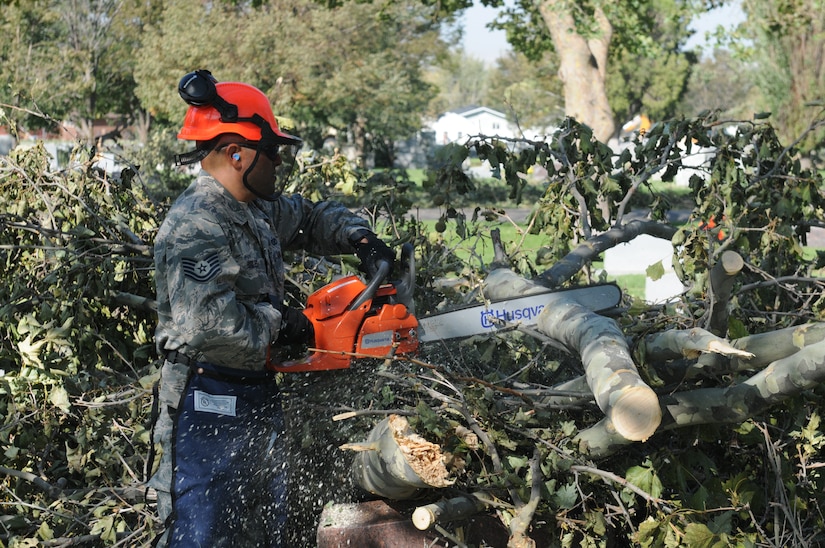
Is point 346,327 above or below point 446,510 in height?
above

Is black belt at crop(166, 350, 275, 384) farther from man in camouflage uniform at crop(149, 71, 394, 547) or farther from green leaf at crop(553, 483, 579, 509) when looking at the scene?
green leaf at crop(553, 483, 579, 509)

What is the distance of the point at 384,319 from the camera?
9.21 feet

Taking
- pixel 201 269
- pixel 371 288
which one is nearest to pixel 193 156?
pixel 201 269

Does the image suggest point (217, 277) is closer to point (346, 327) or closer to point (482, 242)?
point (346, 327)

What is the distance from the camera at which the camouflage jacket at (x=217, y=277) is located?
253 centimetres

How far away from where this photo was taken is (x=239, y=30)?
20.6 meters

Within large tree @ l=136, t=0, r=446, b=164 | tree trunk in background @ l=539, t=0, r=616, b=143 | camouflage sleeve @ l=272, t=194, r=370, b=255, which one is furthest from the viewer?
large tree @ l=136, t=0, r=446, b=164

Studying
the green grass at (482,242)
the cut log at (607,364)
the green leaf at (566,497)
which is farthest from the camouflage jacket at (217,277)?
the green grass at (482,242)

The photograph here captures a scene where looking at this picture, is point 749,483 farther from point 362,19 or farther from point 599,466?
point 362,19

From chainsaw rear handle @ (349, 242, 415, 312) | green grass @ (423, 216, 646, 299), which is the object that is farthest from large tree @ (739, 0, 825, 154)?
chainsaw rear handle @ (349, 242, 415, 312)

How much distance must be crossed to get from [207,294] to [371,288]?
0.56 m

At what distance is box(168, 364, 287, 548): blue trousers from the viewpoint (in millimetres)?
2645

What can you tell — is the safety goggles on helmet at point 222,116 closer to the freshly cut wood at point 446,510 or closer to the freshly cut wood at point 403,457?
the freshly cut wood at point 403,457

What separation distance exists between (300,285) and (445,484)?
1.64 meters
